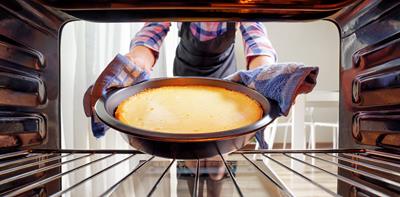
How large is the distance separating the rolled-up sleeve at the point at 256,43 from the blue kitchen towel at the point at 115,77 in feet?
1.00

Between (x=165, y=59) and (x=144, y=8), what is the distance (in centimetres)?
82

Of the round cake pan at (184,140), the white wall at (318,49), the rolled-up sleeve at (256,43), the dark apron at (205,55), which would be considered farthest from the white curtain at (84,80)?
the white wall at (318,49)

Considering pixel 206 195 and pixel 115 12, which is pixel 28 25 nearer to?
pixel 115 12

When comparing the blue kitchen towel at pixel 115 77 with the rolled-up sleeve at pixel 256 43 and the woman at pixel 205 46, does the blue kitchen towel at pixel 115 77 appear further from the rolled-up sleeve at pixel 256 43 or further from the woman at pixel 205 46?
the rolled-up sleeve at pixel 256 43

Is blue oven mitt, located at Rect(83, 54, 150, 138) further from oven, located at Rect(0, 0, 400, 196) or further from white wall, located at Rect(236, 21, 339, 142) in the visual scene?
white wall, located at Rect(236, 21, 339, 142)

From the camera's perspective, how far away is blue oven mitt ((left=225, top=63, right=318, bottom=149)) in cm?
40

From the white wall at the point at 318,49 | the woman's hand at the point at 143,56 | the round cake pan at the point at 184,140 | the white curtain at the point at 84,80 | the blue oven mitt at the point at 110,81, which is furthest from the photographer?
the white wall at the point at 318,49

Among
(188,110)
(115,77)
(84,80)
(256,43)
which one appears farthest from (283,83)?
(84,80)

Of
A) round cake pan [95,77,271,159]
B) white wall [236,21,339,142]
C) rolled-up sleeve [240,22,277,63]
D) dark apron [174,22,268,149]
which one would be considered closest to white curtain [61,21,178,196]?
dark apron [174,22,268,149]

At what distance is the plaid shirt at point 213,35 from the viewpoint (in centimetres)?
74

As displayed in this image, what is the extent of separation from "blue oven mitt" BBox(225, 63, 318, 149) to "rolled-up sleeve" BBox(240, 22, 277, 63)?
0.26 metres

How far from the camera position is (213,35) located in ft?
2.54

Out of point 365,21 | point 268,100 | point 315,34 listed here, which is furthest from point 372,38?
point 315,34

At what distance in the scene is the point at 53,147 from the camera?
0.48m
